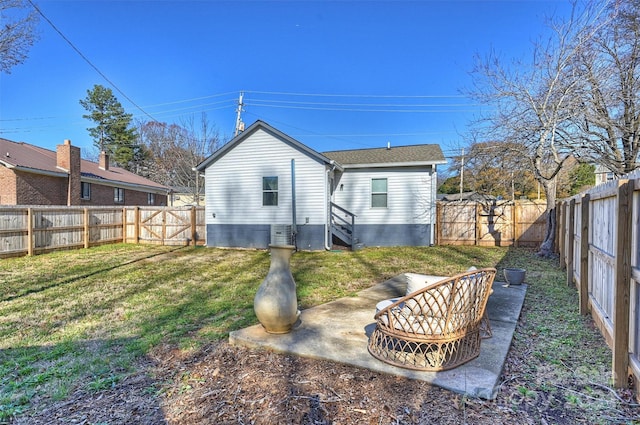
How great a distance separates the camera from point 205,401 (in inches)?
104

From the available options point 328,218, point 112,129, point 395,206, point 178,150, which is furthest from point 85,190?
point 395,206

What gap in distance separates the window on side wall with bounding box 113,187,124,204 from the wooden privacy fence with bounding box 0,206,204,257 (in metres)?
8.83

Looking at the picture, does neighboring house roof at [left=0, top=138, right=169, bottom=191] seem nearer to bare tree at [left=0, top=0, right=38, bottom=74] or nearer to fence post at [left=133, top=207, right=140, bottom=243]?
bare tree at [left=0, top=0, right=38, bottom=74]

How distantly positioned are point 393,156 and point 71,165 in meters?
17.6

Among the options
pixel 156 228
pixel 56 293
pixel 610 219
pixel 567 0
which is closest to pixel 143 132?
pixel 156 228

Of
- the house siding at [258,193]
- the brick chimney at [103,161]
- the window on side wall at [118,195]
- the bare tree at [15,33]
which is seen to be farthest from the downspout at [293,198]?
the brick chimney at [103,161]

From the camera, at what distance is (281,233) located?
1266cm

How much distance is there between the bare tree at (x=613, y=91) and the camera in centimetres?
812

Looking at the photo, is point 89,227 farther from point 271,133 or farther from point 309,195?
point 309,195

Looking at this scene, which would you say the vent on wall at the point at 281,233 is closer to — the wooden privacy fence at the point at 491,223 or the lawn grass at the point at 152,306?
the lawn grass at the point at 152,306

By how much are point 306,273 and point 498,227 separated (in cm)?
945

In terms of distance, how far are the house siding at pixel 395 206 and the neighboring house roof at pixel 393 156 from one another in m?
0.36

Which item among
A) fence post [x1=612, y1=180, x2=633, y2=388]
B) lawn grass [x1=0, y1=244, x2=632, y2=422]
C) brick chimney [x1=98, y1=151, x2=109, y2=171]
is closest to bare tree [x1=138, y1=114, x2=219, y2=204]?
brick chimney [x1=98, y1=151, x2=109, y2=171]

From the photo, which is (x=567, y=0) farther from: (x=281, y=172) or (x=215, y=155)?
(x=215, y=155)
